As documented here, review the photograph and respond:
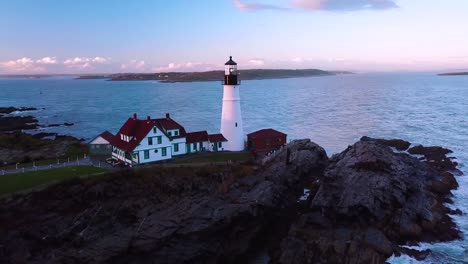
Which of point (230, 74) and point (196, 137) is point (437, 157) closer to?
point (230, 74)

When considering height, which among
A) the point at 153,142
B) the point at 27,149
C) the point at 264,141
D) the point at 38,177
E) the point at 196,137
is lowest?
the point at 27,149

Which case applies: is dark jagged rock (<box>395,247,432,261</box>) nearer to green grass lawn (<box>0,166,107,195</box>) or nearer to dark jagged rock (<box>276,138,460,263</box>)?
dark jagged rock (<box>276,138,460,263</box>)

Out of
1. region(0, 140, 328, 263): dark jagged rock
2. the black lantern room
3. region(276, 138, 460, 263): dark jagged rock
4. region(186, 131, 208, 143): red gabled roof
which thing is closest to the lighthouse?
the black lantern room

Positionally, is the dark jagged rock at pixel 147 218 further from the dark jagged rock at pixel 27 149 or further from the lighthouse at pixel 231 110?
the dark jagged rock at pixel 27 149

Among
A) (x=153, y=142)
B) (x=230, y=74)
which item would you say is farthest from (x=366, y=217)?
(x=230, y=74)

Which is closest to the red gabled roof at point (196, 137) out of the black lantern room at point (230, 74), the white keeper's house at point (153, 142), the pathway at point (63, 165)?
the white keeper's house at point (153, 142)

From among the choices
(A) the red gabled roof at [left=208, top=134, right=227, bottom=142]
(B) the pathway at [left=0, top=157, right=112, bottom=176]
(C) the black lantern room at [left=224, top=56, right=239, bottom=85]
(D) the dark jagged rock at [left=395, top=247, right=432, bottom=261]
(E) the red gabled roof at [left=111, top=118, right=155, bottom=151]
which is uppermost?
(C) the black lantern room at [left=224, top=56, right=239, bottom=85]
